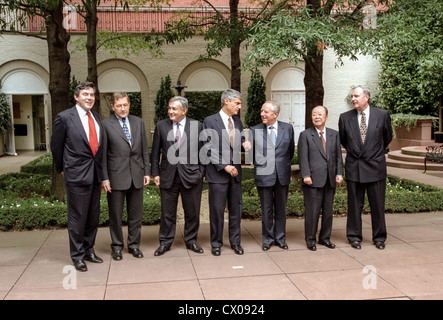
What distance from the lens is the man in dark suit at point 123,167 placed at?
17.2 feet

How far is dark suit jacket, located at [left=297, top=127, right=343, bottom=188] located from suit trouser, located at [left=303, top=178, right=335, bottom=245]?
0.34ft

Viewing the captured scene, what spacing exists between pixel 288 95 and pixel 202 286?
16.9m

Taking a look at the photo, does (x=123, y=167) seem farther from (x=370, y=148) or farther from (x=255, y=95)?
(x=255, y=95)

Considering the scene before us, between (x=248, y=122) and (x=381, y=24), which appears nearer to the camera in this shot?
(x=381, y=24)

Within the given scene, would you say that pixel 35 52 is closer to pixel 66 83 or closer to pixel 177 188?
pixel 66 83

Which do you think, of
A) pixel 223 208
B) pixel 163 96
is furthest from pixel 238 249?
pixel 163 96

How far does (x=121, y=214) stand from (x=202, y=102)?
1491cm

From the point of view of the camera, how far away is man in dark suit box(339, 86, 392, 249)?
18.5 feet

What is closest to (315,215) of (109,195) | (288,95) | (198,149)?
(198,149)

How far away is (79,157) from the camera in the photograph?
16.2 ft

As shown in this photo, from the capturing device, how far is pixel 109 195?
17.5 ft

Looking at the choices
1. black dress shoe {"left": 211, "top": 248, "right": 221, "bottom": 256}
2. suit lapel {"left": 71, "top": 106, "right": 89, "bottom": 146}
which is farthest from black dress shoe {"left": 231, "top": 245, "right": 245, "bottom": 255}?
suit lapel {"left": 71, "top": 106, "right": 89, "bottom": 146}

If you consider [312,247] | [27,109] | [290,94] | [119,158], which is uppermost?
[290,94]

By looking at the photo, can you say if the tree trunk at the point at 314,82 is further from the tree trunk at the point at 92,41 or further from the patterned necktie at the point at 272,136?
the tree trunk at the point at 92,41
